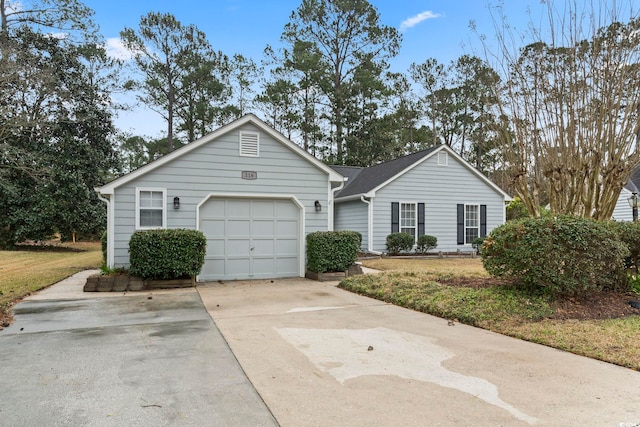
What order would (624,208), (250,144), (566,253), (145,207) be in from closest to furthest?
(566,253) → (145,207) → (250,144) → (624,208)

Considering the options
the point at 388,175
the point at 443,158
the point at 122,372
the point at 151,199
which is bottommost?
the point at 122,372

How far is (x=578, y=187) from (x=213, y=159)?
25.5 ft

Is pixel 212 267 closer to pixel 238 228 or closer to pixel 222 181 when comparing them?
pixel 238 228

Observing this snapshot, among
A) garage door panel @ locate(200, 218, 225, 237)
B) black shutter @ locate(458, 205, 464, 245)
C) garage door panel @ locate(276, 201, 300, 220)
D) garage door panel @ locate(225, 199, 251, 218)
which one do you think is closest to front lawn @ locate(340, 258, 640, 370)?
garage door panel @ locate(276, 201, 300, 220)

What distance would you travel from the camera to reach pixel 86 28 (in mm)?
22641

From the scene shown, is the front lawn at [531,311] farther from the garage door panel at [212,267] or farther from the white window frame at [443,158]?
the white window frame at [443,158]

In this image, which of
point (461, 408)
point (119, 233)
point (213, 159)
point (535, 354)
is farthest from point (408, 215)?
point (461, 408)

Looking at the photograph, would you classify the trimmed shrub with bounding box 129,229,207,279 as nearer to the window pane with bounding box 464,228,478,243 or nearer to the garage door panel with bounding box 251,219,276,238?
the garage door panel with bounding box 251,219,276,238

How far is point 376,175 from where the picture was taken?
18.7 m

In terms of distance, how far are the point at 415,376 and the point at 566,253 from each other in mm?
3689

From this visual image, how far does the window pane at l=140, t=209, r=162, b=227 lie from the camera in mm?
9867

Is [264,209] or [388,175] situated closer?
[264,209]

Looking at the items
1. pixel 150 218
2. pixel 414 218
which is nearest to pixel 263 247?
pixel 150 218

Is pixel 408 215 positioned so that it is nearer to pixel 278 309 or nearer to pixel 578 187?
pixel 578 187
